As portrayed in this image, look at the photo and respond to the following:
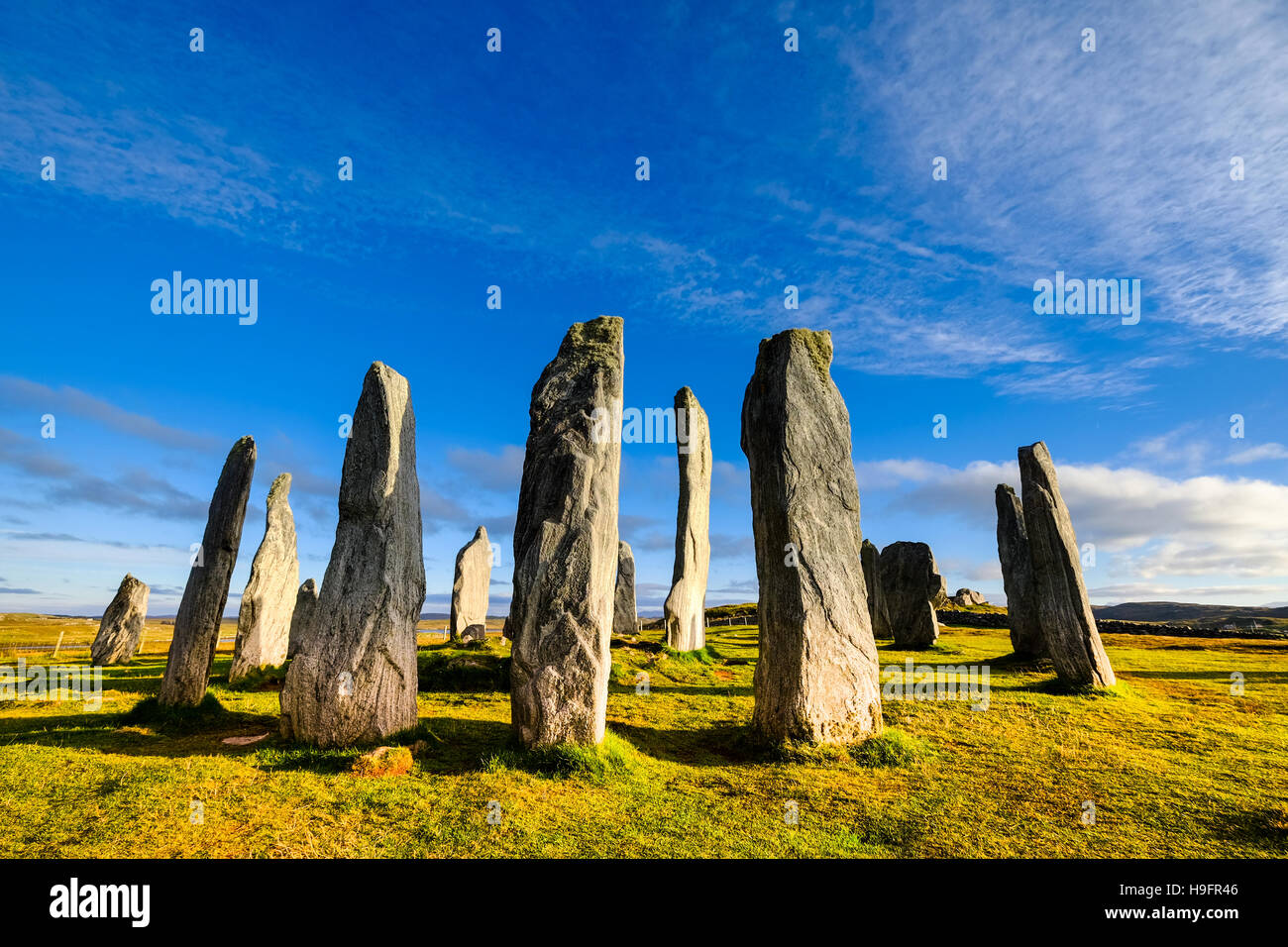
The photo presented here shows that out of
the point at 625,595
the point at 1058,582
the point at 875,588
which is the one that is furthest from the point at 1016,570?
the point at 625,595

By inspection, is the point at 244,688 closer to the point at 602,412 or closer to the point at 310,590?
the point at 310,590

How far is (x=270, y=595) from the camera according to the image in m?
15.8

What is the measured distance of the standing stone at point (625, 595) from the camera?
20.4 meters

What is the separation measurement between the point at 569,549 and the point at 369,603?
2730mm

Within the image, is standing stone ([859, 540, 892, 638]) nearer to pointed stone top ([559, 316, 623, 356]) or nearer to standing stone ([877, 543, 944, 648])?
standing stone ([877, 543, 944, 648])

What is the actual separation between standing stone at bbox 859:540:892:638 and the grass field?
1079cm

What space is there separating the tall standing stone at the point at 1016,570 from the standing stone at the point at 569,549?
13112mm

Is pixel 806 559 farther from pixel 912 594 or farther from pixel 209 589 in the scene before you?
pixel 912 594

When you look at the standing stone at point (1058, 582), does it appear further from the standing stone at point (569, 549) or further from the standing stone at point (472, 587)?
the standing stone at point (472, 587)

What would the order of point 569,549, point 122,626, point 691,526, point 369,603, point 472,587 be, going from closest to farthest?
point 569,549, point 369,603, point 691,526, point 122,626, point 472,587

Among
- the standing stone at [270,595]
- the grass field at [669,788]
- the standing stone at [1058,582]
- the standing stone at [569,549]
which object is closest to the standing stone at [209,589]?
the grass field at [669,788]

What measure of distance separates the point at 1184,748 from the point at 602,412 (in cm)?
917
